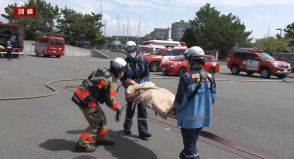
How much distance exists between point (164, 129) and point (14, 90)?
7737mm

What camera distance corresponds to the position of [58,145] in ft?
23.0

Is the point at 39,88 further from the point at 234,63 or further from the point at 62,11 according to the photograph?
the point at 62,11

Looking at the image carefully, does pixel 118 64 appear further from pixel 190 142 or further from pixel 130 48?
pixel 190 142

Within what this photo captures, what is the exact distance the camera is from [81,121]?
9.05 m

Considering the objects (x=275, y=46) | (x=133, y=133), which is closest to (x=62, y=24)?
(x=275, y=46)

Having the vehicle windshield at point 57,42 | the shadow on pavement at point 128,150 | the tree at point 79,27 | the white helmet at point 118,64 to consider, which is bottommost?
the shadow on pavement at point 128,150

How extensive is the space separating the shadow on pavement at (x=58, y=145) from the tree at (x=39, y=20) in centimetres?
6193

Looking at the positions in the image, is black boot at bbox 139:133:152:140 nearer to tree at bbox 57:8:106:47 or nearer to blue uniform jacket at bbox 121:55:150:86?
blue uniform jacket at bbox 121:55:150:86

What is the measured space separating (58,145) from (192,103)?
2.66m

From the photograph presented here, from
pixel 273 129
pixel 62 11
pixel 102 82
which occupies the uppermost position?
pixel 62 11

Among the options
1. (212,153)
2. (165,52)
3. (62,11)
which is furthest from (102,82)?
(62,11)

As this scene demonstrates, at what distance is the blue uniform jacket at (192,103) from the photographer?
17.6 feet

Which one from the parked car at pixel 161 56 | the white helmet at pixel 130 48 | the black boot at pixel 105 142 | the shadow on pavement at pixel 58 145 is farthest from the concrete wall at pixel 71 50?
the black boot at pixel 105 142

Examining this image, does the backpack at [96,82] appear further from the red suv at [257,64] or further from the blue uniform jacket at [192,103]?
the red suv at [257,64]
